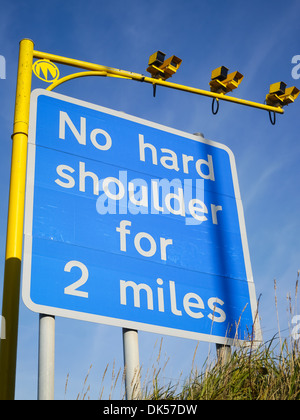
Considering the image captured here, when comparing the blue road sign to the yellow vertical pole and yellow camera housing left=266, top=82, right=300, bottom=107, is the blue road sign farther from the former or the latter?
yellow camera housing left=266, top=82, right=300, bottom=107

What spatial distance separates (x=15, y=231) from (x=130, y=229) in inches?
39.7

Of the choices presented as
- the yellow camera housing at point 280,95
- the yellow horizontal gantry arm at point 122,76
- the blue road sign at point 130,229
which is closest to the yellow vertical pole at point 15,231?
the blue road sign at point 130,229

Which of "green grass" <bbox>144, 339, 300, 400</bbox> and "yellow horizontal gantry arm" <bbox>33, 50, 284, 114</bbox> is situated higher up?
"yellow horizontal gantry arm" <bbox>33, 50, 284, 114</bbox>

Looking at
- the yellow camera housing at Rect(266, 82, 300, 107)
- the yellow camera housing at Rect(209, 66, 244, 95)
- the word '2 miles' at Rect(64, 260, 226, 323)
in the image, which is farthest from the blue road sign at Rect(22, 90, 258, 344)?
the yellow camera housing at Rect(266, 82, 300, 107)

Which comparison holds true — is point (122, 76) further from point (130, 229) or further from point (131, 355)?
point (131, 355)

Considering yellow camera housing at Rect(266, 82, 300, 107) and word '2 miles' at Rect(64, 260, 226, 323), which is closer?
word '2 miles' at Rect(64, 260, 226, 323)

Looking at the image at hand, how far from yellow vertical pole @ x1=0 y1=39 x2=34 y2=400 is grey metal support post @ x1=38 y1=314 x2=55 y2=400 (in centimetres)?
22

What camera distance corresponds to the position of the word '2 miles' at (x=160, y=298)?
4289 millimetres

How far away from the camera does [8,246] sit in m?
4.12

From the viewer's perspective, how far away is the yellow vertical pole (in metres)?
3.76

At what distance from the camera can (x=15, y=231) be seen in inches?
163

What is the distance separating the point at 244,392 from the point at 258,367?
36 centimetres
